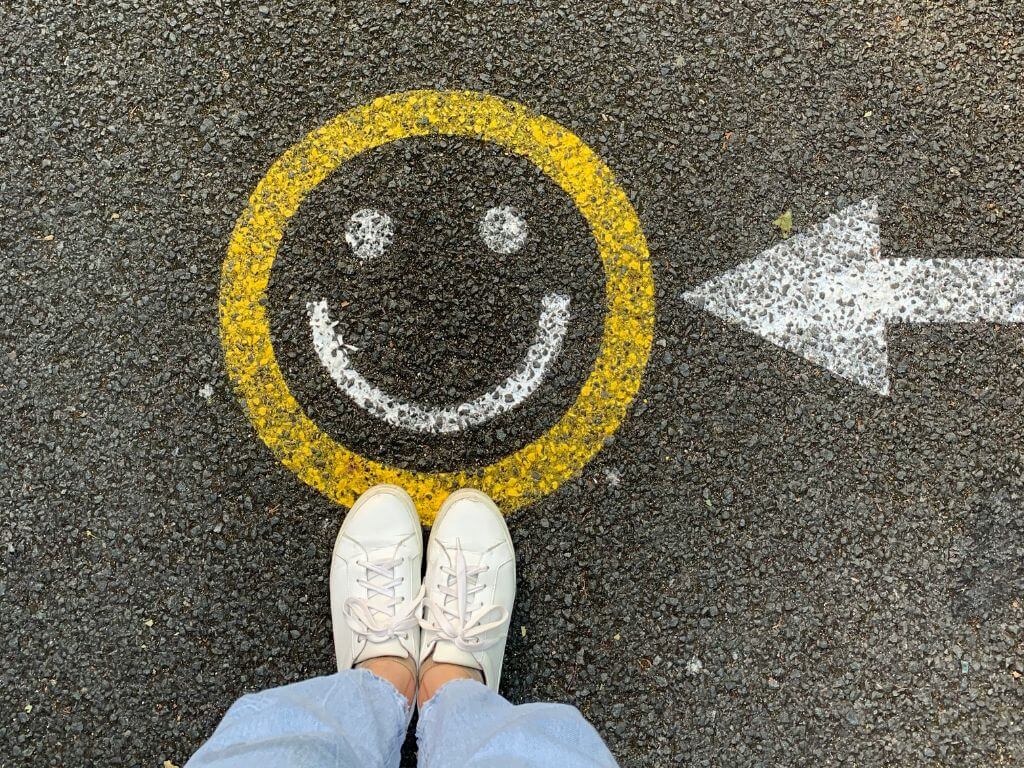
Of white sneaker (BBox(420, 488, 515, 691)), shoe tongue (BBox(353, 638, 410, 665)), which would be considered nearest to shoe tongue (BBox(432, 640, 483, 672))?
white sneaker (BBox(420, 488, 515, 691))

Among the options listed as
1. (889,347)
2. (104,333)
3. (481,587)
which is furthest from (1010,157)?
(104,333)

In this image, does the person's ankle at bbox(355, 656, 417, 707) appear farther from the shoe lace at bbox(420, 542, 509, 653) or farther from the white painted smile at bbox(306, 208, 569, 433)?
the white painted smile at bbox(306, 208, 569, 433)

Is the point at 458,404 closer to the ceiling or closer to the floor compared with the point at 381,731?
closer to the ceiling

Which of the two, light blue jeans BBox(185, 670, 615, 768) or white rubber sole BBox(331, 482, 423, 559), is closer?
light blue jeans BBox(185, 670, 615, 768)

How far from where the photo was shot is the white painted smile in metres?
2.05

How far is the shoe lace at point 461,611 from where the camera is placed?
79.4 inches

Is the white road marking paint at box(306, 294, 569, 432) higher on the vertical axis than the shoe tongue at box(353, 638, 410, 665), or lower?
higher

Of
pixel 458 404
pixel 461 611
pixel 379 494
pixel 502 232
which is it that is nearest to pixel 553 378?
pixel 458 404

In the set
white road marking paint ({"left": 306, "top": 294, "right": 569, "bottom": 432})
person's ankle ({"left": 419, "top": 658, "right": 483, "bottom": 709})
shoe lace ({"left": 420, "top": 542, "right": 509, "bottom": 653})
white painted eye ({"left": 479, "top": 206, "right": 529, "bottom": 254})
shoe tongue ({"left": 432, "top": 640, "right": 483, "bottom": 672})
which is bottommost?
person's ankle ({"left": 419, "top": 658, "right": 483, "bottom": 709})

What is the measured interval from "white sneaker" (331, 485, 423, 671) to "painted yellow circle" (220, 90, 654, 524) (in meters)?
0.07

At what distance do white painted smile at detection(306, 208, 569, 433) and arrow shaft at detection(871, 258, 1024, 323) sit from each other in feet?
3.31

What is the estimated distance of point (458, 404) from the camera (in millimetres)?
2047

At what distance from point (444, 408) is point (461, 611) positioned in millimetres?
630

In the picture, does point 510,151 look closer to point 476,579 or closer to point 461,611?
point 476,579
